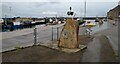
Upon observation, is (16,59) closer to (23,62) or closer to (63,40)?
(23,62)

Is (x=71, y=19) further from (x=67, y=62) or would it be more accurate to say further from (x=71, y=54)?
(x=67, y=62)

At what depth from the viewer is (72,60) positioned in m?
12.0

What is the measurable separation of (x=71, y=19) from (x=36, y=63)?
6.12m

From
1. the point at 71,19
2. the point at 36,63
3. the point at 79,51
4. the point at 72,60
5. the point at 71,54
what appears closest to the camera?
the point at 36,63

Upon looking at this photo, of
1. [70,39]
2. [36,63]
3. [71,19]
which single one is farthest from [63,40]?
[36,63]

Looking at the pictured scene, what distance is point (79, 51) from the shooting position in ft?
49.7

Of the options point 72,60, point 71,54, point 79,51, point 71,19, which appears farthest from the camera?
point 71,19

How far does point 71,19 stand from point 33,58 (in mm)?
5170

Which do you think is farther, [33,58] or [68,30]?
[68,30]

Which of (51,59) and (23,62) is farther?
(51,59)

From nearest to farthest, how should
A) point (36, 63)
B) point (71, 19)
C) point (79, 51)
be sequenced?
point (36, 63) < point (79, 51) < point (71, 19)

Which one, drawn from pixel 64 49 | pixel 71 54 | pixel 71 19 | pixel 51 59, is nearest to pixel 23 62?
pixel 51 59

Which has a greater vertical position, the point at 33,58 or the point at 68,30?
the point at 68,30

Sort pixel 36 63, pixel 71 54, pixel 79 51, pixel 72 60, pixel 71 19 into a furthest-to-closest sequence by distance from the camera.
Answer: pixel 71 19 < pixel 79 51 < pixel 71 54 < pixel 72 60 < pixel 36 63
